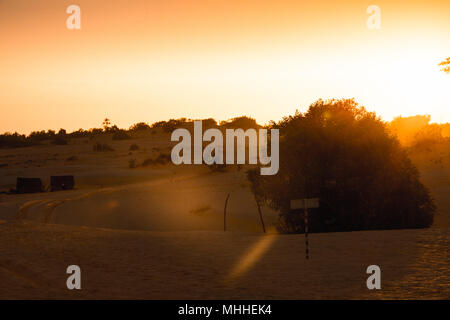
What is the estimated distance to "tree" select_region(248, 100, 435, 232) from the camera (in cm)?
2788

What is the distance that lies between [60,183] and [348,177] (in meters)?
35.1

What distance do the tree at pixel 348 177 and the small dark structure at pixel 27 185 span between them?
101ft

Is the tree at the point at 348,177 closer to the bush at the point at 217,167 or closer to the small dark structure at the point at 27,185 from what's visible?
the small dark structure at the point at 27,185

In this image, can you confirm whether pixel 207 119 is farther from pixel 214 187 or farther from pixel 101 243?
pixel 101 243

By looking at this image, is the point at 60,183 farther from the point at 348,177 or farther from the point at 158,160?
the point at 348,177

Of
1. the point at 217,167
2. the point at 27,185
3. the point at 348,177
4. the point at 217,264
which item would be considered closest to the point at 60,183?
the point at 27,185

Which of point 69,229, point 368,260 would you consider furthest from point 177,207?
point 368,260

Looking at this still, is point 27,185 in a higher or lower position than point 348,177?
lower

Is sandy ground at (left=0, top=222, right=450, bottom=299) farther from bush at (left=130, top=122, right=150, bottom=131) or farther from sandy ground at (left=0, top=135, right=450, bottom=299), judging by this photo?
bush at (left=130, top=122, right=150, bottom=131)

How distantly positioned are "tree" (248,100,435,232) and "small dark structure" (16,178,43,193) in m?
30.8

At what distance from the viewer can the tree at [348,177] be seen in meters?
27.9

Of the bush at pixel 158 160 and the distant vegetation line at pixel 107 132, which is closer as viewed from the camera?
the bush at pixel 158 160

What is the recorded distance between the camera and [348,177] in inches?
1099

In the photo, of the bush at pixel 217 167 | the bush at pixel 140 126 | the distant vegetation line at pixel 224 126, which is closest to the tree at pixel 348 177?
the distant vegetation line at pixel 224 126
